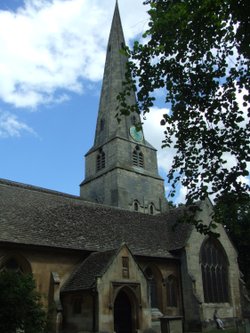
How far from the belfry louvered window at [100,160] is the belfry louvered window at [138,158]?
374cm

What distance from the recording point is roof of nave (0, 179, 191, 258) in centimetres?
2015

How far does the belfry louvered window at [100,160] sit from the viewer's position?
46656 mm

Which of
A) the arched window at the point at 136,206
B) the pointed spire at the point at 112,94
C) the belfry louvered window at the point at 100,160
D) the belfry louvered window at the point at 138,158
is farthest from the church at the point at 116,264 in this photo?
the pointed spire at the point at 112,94

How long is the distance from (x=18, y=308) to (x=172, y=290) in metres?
14.4

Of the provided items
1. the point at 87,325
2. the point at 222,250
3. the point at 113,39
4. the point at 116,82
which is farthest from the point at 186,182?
the point at 113,39

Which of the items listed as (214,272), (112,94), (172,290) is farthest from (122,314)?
(112,94)

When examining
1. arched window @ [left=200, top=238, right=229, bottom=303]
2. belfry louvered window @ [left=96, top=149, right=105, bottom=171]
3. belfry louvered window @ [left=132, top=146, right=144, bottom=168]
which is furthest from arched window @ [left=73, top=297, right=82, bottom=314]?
belfry louvered window @ [left=132, top=146, right=144, bottom=168]

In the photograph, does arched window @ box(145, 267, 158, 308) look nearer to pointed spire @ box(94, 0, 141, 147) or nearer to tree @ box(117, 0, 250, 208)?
tree @ box(117, 0, 250, 208)

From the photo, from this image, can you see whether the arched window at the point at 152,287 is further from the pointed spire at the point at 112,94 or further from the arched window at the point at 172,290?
the pointed spire at the point at 112,94

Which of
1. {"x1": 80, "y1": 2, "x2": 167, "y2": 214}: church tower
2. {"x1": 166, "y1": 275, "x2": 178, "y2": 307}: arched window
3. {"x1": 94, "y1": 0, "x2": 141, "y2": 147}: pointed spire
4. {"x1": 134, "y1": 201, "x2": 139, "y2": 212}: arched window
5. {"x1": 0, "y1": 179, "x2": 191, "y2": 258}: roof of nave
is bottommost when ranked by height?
{"x1": 166, "y1": 275, "x2": 178, "y2": 307}: arched window

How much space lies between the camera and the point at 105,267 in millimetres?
18281

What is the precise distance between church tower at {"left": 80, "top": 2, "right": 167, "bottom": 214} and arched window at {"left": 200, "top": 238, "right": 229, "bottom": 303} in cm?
1557

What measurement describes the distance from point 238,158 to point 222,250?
18.0 metres

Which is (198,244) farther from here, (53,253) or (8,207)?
(8,207)
